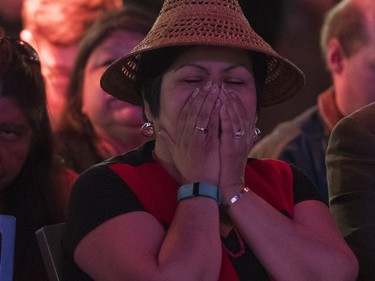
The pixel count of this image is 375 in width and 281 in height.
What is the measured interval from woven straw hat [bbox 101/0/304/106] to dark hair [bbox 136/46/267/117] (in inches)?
1.4

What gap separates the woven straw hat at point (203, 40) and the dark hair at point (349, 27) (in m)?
1.66

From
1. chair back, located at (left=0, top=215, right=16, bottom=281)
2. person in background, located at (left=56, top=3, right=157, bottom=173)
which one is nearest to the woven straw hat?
chair back, located at (left=0, top=215, right=16, bottom=281)

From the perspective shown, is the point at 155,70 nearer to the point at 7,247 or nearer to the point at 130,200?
the point at 130,200

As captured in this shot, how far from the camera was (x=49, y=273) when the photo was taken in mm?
2408

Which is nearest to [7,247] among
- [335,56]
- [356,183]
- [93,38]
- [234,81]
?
[234,81]

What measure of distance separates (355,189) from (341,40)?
1.82 m

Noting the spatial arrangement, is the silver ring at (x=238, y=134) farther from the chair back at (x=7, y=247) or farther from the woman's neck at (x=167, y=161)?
the chair back at (x=7, y=247)

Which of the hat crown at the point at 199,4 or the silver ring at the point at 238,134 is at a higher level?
the hat crown at the point at 199,4

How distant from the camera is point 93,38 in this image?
3.95m

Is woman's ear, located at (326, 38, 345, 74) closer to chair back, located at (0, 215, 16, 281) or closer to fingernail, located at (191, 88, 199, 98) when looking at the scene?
fingernail, located at (191, 88, 199, 98)

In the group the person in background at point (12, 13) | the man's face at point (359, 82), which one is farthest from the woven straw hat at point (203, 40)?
the person in background at point (12, 13)

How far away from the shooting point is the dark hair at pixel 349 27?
425 cm

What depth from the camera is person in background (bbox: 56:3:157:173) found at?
148 inches

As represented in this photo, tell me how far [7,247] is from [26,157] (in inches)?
15.5
